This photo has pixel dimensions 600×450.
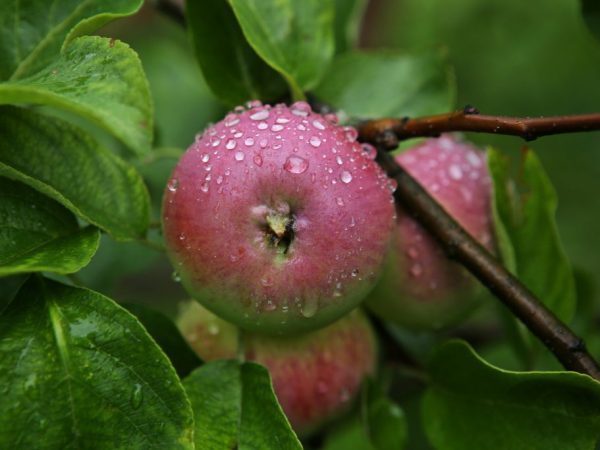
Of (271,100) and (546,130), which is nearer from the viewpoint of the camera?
(546,130)

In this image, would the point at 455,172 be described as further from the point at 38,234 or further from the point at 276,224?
the point at 38,234

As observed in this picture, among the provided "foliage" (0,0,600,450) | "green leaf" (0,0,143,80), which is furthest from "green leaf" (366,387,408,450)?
"green leaf" (0,0,143,80)

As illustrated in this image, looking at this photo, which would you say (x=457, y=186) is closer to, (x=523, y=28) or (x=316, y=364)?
(x=316, y=364)

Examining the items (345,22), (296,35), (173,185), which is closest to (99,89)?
(173,185)

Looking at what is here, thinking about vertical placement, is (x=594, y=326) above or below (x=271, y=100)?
below

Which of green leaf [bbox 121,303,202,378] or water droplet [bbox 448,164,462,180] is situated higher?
water droplet [bbox 448,164,462,180]

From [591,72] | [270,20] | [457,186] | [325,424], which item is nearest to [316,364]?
[325,424]

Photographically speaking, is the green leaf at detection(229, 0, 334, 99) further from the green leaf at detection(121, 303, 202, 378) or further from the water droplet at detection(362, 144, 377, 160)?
the green leaf at detection(121, 303, 202, 378)
